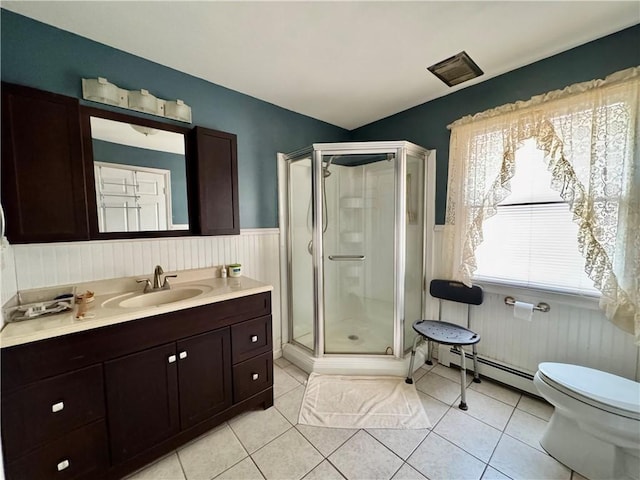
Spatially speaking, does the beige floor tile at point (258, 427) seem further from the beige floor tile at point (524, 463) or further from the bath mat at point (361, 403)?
the beige floor tile at point (524, 463)

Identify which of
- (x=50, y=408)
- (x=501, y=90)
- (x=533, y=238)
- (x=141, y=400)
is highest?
(x=501, y=90)

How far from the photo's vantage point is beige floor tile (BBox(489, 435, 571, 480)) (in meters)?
1.28

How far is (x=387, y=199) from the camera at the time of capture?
2.29 metres

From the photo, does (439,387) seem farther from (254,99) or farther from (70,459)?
(254,99)

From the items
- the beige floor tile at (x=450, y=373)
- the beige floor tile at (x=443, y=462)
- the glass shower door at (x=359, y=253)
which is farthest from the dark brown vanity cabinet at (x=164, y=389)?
the beige floor tile at (x=450, y=373)

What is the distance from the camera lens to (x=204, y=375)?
1490 millimetres

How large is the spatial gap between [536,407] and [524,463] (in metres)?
0.59

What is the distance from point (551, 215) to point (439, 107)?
1.24 m

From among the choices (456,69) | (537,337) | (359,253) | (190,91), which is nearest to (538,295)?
(537,337)

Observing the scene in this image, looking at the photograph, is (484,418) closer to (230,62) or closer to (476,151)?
(476,151)

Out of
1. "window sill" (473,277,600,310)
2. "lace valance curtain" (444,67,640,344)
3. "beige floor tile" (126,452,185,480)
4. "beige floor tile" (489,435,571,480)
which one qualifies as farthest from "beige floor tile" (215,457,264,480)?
"lace valance curtain" (444,67,640,344)

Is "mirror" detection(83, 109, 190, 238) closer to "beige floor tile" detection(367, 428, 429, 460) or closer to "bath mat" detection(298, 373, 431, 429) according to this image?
"bath mat" detection(298, 373, 431, 429)

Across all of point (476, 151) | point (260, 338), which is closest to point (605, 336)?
point (476, 151)

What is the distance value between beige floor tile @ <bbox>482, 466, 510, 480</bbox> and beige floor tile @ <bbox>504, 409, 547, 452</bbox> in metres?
0.33
